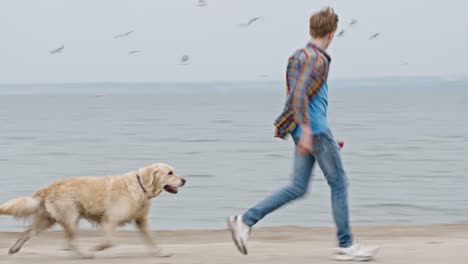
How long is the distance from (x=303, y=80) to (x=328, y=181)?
81cm

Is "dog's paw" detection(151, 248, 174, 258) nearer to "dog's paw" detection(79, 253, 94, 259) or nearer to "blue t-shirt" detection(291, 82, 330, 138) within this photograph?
"dog's paw" detection(79, 253, 94, 259)

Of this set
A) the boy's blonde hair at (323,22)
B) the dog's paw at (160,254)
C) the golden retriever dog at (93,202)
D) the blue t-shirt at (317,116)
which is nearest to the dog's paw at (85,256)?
the golden retriever dog at (93,202)

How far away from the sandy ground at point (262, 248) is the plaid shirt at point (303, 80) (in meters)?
1.12

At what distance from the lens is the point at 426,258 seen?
7.75m

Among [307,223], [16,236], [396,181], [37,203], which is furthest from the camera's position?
[396,181]

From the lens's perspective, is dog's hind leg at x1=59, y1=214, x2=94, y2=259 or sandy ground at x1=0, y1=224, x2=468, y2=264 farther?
dog's hind leg at x1=59, y1=214, x2=94, y2=259

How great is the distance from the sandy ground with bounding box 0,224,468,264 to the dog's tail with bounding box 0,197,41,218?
0.36m

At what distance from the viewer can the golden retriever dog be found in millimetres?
8328

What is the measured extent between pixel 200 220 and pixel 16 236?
350 cm

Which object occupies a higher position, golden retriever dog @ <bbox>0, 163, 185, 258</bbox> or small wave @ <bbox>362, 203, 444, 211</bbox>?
golden retriever dog @ <bbox>0, 163, 185, 258</bbox>

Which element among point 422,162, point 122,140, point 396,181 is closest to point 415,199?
point 396,181

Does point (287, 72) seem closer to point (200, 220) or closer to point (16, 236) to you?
point (16, 236)

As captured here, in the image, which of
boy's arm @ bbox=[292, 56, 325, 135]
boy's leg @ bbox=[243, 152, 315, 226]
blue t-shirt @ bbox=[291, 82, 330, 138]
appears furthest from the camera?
boy's leg @ bbox=[243, 152, 315, 226]

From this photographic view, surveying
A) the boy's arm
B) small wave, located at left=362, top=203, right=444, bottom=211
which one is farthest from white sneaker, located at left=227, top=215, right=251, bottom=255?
small wave, located at left=362, top=203, right=444, bottom=211
